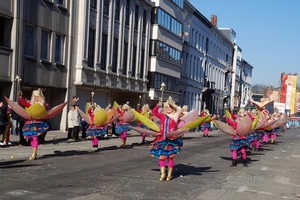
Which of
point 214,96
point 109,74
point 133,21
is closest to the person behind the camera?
point 109,74

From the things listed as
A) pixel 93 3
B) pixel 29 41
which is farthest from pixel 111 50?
pixel 29 41

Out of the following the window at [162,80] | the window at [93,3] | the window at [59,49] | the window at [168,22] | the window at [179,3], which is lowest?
the window at [162,80]

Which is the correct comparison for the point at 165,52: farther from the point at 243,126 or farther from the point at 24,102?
the point at 24,102

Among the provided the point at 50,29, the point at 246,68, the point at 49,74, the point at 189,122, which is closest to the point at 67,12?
the point at 50,29

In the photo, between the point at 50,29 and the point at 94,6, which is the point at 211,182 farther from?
the point at 94,6

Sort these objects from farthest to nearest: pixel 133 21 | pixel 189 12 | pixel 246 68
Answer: pixel 246 68 < pixel 189 12 < pixel 133 21

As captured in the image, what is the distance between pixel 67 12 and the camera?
87.9 feet

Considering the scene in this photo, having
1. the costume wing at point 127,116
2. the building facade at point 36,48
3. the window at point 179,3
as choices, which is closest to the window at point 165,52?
the window at point 179,3

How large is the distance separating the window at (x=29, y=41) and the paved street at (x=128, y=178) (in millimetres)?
8296

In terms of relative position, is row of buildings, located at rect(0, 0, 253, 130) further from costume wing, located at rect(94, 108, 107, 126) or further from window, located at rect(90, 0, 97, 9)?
costume wing, located at rect(94, 108, 107, 126)

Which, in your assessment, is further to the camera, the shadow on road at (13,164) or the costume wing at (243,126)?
the costume wing at (243,126)

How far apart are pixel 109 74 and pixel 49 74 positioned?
A: 23.6 ft

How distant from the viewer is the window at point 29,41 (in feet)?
76.7

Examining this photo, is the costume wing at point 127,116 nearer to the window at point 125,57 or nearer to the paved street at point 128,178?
the paved street at point 128,178
